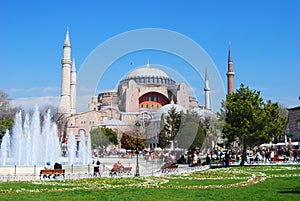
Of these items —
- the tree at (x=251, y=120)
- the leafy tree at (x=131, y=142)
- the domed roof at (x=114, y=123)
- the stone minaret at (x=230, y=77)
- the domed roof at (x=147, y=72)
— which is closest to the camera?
the tree at (x=251, y=120)

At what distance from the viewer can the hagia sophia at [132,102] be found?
53.2m

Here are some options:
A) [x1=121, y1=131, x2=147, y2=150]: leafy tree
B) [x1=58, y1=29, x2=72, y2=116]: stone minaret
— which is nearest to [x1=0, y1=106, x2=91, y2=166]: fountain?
[x1=121, y1=131, x2=147, y2=150]: leafy tree

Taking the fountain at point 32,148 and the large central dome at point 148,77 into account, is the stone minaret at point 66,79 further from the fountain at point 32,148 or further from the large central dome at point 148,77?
the fountain at point 32,148

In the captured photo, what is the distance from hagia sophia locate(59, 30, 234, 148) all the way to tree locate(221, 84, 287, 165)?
30210 mm

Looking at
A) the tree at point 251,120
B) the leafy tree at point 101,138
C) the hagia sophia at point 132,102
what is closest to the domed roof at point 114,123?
the hagia sophia at point 132,102

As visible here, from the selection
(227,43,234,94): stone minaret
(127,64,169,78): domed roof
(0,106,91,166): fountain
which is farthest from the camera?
(127,64,169,78): domed roof

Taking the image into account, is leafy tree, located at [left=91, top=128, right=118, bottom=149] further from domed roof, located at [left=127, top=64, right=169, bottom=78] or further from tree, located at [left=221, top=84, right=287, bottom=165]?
domed roof, located at [left=127, top=64, right=169, bottom=78]

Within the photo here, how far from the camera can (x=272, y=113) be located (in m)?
20.5

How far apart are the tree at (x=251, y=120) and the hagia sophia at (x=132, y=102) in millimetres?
30210

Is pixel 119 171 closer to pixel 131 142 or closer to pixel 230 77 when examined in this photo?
pixel 131 142

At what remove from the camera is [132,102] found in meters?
66.3

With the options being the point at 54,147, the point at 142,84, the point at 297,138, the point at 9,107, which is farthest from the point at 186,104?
the point at 54,147

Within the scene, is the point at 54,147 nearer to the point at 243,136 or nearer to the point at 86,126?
the point at 243,136

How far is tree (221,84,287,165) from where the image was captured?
19562 mm
